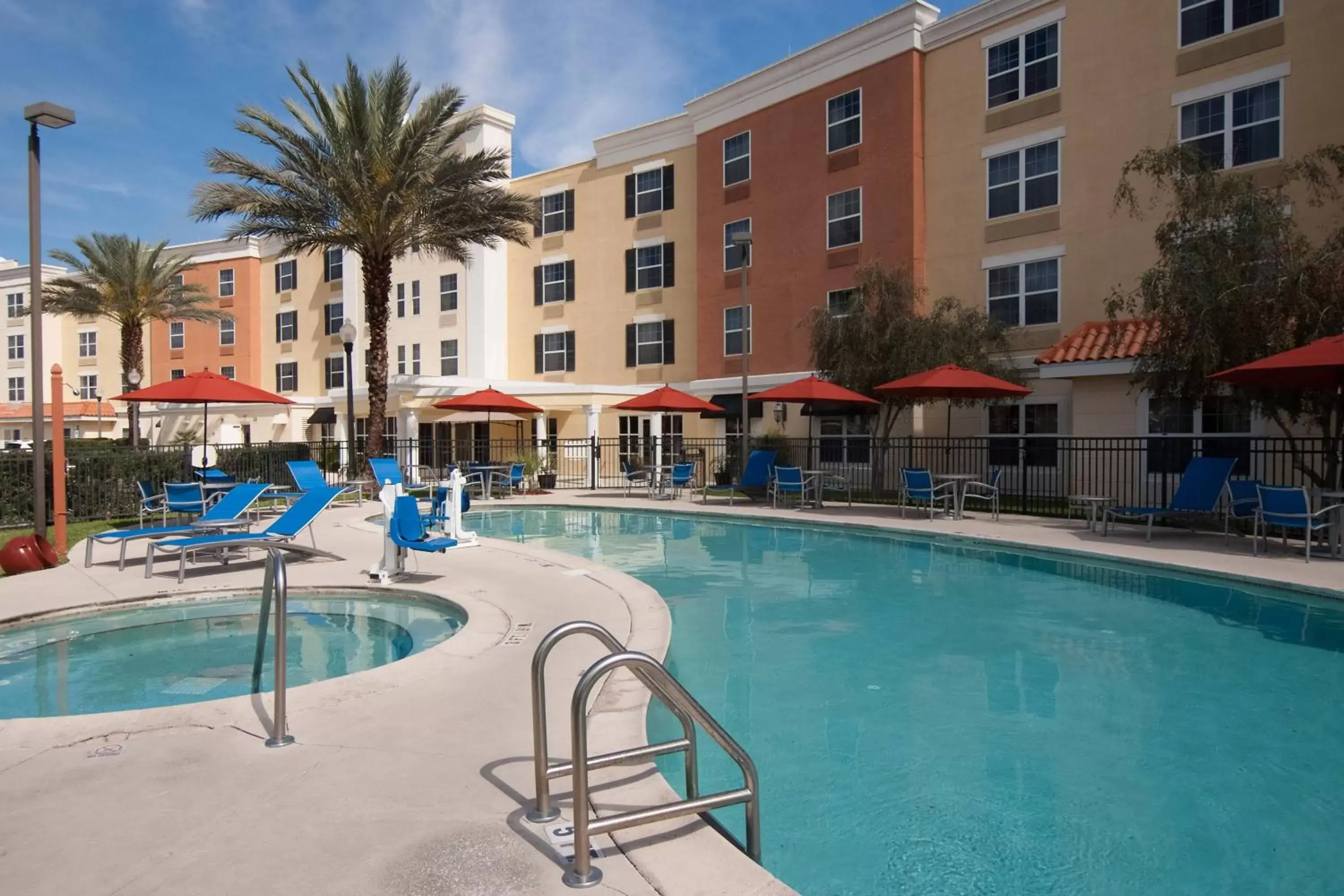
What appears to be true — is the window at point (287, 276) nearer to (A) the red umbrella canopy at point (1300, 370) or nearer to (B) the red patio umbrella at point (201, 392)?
(B) the red patio umbrella at point (201, 392)

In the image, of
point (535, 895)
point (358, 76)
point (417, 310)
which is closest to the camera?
point (535, 895)

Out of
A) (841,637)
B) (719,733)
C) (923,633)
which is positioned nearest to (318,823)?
(719,733)

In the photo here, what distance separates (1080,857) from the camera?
3.80 m

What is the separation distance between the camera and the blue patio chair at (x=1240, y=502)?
12.3m

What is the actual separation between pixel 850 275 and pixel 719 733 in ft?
75.8

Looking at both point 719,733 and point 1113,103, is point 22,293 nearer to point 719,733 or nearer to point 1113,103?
point 1113,103

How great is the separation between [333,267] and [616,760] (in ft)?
132

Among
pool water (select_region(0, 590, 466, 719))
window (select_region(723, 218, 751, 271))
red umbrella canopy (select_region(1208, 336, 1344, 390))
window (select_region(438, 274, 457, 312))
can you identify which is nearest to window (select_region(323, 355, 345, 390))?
window (select_region(438, 274, 457, 312))

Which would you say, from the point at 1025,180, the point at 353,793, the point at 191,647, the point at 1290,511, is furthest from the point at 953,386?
the point at 353,793

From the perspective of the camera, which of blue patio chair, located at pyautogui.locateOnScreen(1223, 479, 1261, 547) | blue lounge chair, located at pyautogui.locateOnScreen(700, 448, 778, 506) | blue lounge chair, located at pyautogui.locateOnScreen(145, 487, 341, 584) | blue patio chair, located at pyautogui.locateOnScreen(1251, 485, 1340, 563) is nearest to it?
blue lounge chair, located at pyautogui.locateOnScreen(145, 487, 341, 584)

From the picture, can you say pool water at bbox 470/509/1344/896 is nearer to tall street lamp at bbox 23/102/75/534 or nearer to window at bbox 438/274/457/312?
tall street lamp at bbox 23/102/75/534

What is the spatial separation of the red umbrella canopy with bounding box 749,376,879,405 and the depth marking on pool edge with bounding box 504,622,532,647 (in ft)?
36.7

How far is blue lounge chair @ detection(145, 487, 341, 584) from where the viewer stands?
30.3 feet

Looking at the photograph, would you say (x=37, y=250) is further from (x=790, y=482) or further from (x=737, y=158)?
(x=737, y=158)
